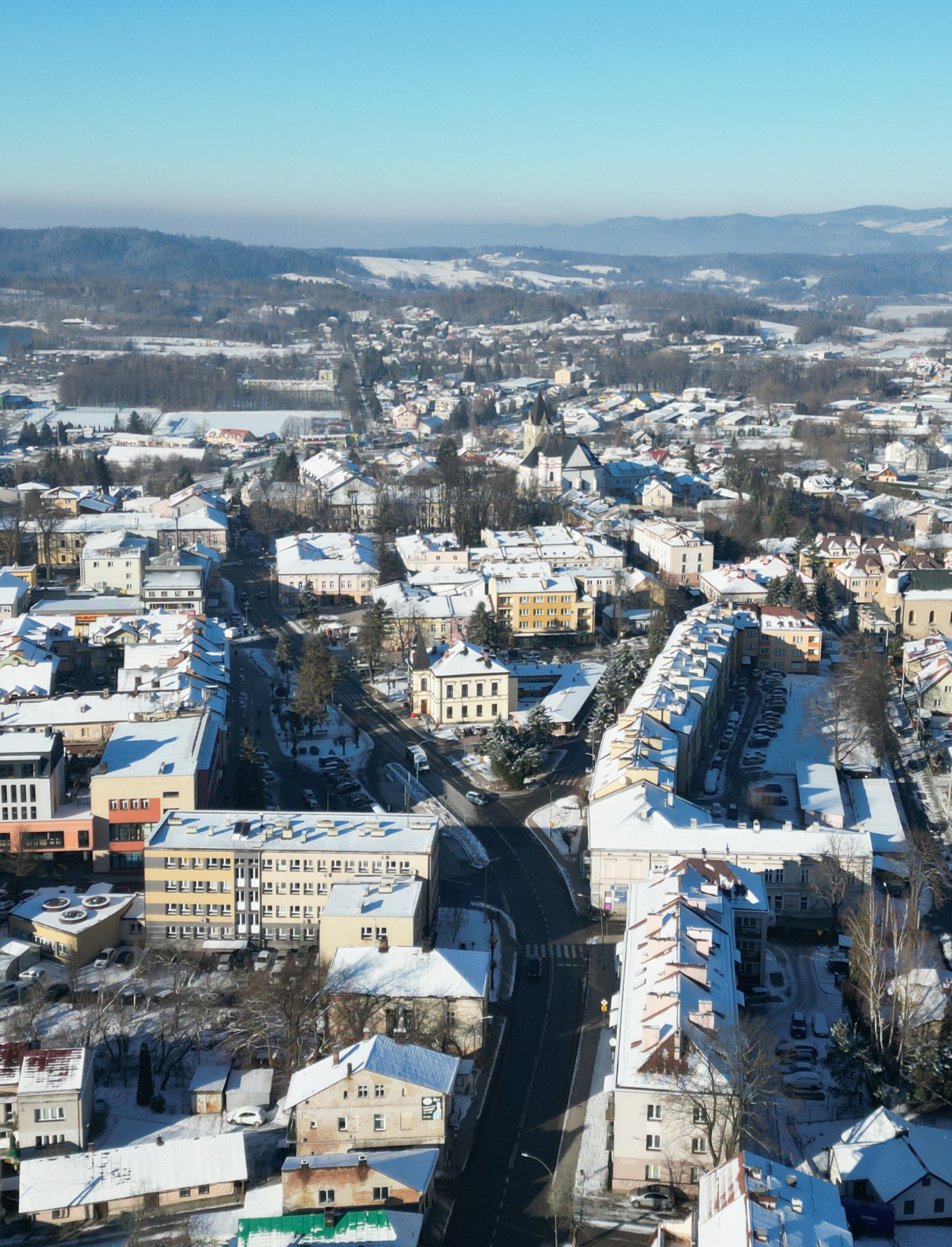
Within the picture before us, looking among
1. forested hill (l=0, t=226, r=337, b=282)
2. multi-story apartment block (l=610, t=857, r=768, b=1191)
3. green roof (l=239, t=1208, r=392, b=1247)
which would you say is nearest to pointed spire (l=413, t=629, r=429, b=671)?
multi-story apartment block (l=610, t=857, r=768, b=1191)

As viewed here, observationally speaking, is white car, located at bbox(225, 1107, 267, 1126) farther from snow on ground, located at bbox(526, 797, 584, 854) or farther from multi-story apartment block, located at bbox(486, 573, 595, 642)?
multi-story apartment block, located at bbox(486, 573, 595, 642)

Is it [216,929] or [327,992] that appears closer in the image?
[327,992]

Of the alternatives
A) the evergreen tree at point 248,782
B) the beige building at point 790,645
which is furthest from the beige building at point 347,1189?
the beige building at point 790,645

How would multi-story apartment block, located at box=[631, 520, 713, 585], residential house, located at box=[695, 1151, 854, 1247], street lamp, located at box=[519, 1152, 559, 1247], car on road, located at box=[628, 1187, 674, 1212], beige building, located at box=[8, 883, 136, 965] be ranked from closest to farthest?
1. residential house, located at box=[695, 1151, 854, 1247]
2. street lamp, located at box=[519, 1152, 559, 1247]
3. car on road, located at box=[628, 1187, 674, 1212]
4. beige building, located at box=[8, 883, 136, 965]
5. multi-story apartment block, located at box=[631, 520, 713, 585]

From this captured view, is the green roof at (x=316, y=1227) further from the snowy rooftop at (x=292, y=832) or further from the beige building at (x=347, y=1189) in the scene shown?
the snowy rooftop at (x=292, y=832)

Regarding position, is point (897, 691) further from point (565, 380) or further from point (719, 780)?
point (565, 380)

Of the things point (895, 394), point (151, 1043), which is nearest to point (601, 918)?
point (151, 1043)
